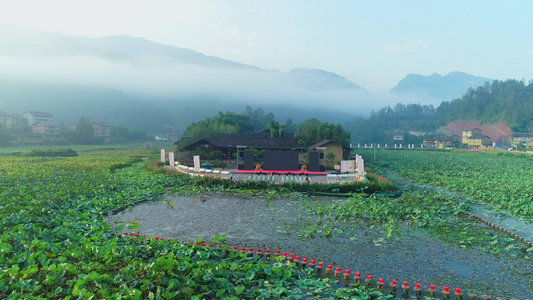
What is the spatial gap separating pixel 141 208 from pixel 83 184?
161 inches

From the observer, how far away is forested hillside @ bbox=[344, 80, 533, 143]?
3625 inches

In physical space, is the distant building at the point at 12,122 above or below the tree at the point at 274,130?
above

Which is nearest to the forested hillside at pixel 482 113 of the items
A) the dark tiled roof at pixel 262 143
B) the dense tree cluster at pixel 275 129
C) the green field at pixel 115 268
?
the dense tree cluster at pixel 275 129

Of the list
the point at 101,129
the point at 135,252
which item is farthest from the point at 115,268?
the point at 101,129

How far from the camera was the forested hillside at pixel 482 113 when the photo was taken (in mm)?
92062

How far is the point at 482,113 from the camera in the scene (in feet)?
356

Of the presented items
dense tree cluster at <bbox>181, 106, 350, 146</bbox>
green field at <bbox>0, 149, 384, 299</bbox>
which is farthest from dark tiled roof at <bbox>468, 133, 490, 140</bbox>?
green field at <bbox>0, 149, 384, 299</bbox>

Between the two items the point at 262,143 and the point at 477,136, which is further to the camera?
the point at 477,136

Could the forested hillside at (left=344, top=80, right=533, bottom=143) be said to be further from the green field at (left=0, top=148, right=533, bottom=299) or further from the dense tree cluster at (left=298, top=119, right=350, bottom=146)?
the green field at (left=0, top=148, right=533, bottom=299)

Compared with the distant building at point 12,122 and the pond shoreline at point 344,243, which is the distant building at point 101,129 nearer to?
the distant building at point 12,122

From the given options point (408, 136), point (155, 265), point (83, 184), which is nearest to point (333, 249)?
point (155, 265)

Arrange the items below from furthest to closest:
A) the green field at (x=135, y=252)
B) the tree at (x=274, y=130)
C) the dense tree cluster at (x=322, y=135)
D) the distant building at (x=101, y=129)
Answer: the distant building at (x=101, y=129), the dense tree cluster at (x=322, y=135), the tree at (x=274, y=130), the green field at (x=135, y=252)

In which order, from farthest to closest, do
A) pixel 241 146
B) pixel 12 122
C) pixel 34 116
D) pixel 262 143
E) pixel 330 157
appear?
pixel 34 116 → pixel 12 122 → pixel 262 143 → pixel 330 157 → pixel 241 146

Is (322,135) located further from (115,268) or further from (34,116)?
(34,116)
